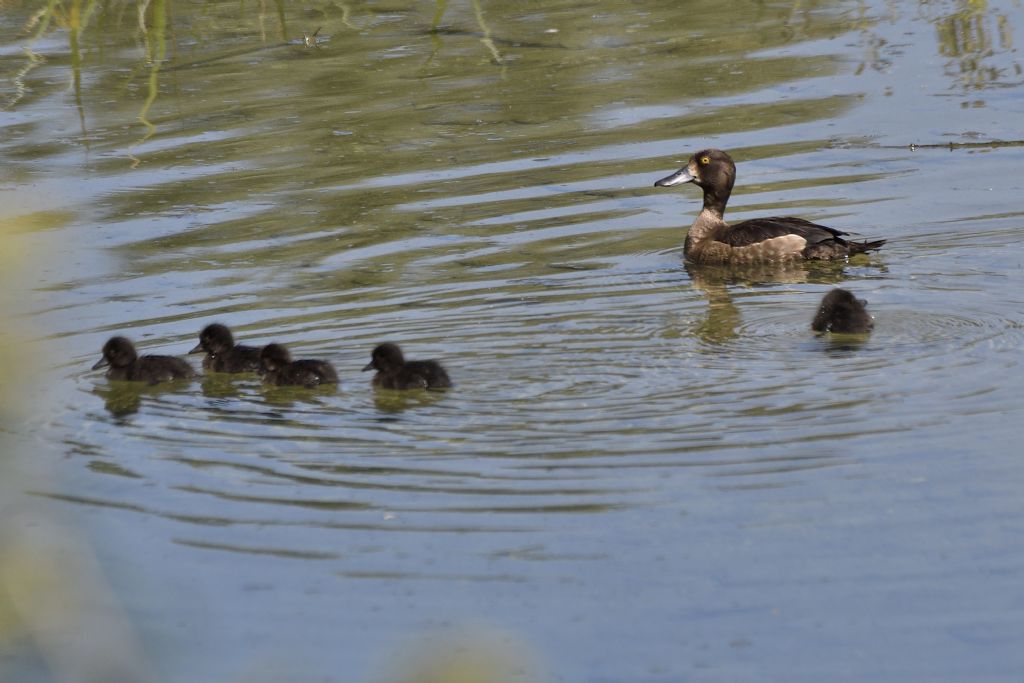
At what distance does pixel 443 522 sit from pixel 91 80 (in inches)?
421

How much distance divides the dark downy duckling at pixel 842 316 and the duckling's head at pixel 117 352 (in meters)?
3.17

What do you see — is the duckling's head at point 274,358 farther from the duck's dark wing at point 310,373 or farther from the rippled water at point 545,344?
the rippled water at point 545,344

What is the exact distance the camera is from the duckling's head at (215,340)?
25.0ft

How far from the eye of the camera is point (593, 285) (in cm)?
870

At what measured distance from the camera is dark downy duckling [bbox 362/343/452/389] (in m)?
6.72

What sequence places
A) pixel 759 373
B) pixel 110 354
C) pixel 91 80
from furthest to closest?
pixel 91 80
pixel 110 354
pixel 759 373

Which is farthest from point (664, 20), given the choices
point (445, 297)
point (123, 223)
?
point (445, 297)

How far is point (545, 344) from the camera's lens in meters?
7.39

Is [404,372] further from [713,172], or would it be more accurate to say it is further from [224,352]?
[713,172]

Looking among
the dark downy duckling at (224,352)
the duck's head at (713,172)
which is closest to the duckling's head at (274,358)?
the dark downy duckling at (224,352)

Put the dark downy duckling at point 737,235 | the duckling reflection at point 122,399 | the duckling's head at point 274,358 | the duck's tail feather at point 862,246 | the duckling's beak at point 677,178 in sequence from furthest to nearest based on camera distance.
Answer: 1. the duckling's beak at point 677,178
2. the dark downy duckling at point 737,235
3. the duck's tail feather at point 862,246
4. the duckling's head at point 274,358
5. the duckling reflection at point 122,399

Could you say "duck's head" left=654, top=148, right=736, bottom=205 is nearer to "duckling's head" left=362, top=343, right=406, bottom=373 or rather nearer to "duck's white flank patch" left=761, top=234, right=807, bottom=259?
"duck's white flank patch" left=761, top=234, right=807, bottom=259

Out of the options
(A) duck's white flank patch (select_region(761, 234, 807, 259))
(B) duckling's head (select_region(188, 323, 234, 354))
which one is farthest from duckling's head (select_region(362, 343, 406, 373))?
(A) duck's white flank patch (select_region(761, 234, 807, 259))

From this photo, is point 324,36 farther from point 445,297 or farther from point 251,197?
point 445,297
